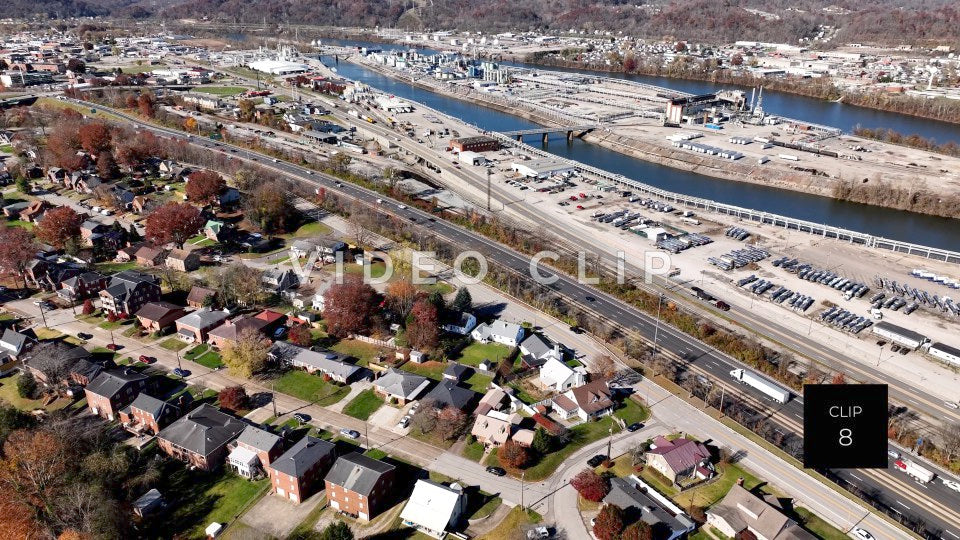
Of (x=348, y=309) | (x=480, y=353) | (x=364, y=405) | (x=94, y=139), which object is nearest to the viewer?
(x=364, y=405)

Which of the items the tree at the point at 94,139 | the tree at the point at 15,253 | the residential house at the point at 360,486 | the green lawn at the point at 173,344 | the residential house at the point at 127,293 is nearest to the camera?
the residential house at the point at 360,486

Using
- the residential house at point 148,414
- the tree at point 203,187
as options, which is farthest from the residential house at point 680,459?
the tree at point 203,187

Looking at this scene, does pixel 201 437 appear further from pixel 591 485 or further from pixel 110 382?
pixel 591 485

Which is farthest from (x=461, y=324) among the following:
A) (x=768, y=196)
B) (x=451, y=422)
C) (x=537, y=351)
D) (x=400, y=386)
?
(x=768, y=196)

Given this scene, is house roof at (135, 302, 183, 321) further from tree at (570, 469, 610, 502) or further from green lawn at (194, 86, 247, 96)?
green lawn at (194, 86, 247, 96)

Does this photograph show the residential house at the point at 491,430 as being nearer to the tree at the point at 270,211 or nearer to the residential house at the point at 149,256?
the tree at the point at 270,211
